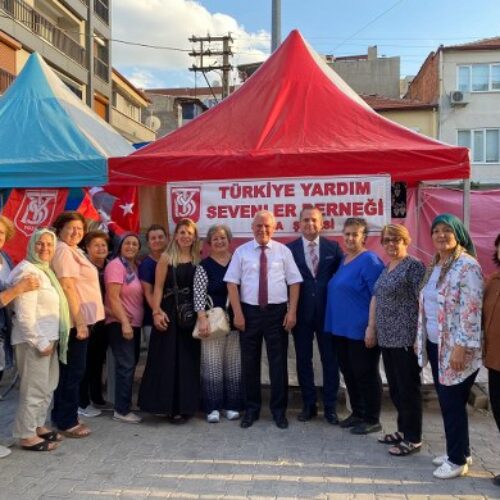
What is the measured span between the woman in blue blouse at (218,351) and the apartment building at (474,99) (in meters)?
25.3

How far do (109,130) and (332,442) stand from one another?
209 inches

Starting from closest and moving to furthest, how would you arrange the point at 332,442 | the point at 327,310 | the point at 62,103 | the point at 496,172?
1. the point at 332,442
2. the point at 327,310
3. the point at 62,103
4. the point at 496,172

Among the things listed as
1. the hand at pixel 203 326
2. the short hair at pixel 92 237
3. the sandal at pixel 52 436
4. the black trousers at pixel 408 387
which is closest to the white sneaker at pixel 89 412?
the sandal at pixel 52 436

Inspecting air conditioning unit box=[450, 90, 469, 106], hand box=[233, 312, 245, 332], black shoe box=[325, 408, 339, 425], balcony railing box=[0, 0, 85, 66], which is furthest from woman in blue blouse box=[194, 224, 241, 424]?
air conditioning unit box=[450, 90, 469, 106]

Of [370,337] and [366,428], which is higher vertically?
[370,337]

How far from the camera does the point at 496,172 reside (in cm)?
2778


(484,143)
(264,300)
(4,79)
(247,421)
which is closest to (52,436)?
(247,421)

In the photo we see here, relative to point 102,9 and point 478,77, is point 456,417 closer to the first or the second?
point 478,77

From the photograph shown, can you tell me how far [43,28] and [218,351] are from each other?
840 inches

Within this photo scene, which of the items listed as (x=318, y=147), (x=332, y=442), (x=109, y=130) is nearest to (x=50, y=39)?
(x=109, y=130)

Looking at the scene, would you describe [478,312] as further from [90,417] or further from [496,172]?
[496,172]

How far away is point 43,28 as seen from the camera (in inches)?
878

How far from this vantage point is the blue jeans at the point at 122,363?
4.80 meters

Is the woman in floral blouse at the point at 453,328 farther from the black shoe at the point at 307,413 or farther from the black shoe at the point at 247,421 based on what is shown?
the black shoe at the point at 247,421
